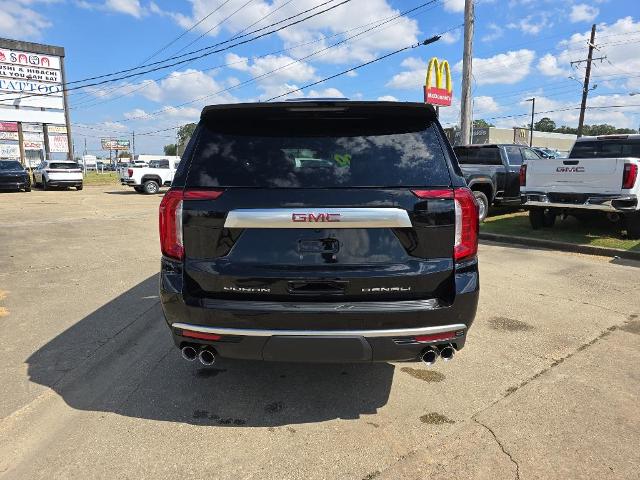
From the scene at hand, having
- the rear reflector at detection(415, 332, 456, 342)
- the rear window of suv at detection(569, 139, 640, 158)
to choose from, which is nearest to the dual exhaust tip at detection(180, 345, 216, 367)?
the rear reflector at detection(415, 332, 456, 342)

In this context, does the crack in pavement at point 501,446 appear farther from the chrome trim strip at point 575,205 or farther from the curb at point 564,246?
the chrome trim strip at point 575,205

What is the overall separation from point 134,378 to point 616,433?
3355mm

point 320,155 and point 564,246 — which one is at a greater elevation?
point 320,155

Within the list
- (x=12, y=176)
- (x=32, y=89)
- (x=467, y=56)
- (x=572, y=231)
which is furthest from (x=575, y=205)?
(x=32, y=89)

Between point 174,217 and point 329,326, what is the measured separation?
3.67 feet

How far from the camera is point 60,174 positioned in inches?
1062

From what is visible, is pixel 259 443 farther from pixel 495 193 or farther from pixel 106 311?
pixel 495 193

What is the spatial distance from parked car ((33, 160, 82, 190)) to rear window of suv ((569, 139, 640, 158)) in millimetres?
26224

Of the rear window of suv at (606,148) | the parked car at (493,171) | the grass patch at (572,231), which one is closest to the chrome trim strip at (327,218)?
the grass patch at (572,231)

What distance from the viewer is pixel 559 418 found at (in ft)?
9.91

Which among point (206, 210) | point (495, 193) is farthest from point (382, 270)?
point (495, 193)

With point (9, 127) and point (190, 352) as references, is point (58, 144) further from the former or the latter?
point (190, 352)

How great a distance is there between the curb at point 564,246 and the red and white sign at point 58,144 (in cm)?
4307

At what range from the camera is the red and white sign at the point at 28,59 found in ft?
128
